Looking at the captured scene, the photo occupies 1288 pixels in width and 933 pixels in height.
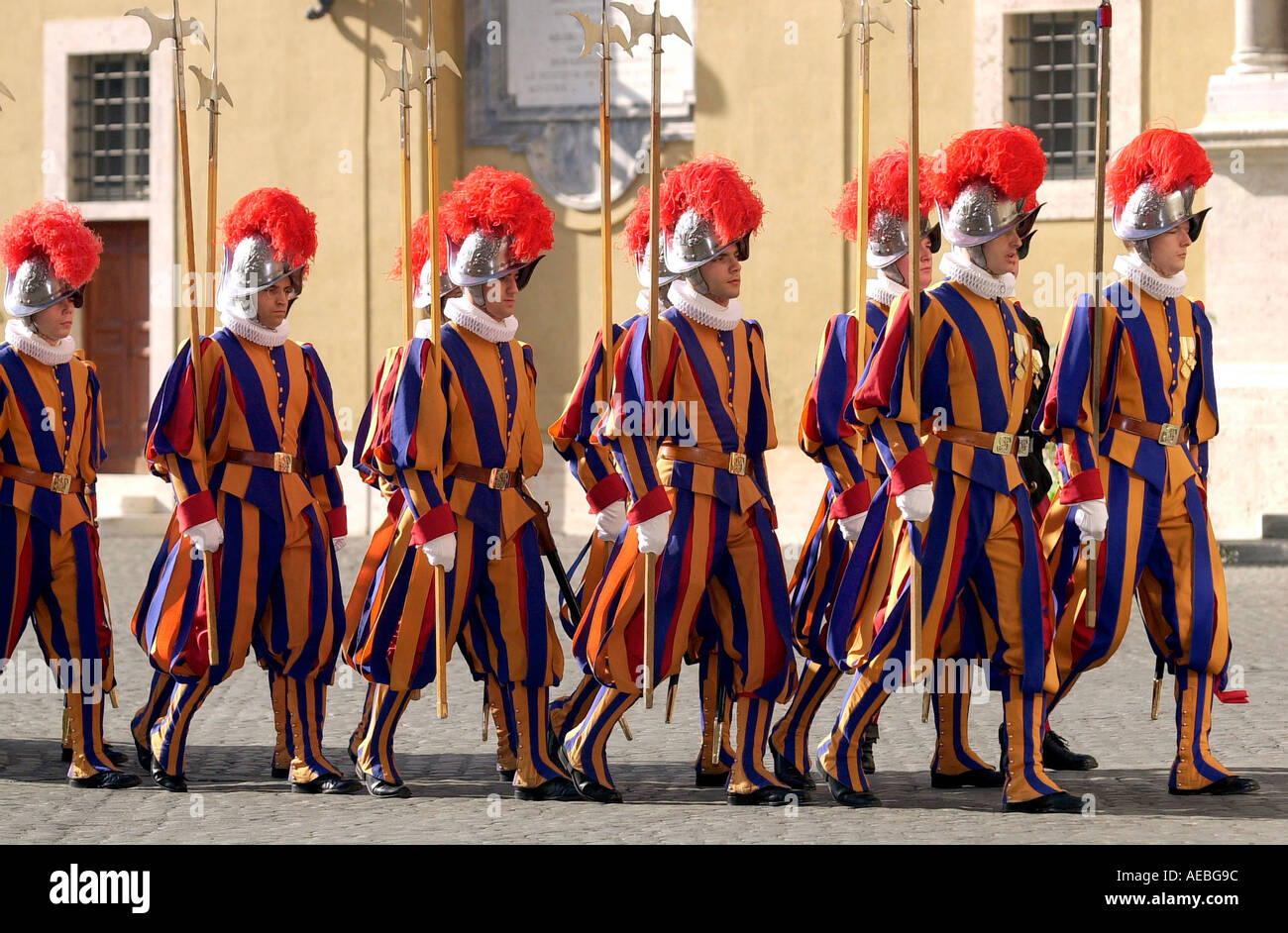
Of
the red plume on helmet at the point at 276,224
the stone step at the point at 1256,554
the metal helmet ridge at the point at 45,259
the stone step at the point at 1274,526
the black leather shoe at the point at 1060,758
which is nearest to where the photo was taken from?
the red plume on helmet at the point at 276,224

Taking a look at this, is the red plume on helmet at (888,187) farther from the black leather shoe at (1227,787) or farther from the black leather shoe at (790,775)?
the black leather shoe at (1227,787)

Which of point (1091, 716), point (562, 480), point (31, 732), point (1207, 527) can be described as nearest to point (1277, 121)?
point (562, 480)

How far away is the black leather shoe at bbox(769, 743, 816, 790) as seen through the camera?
7.04m

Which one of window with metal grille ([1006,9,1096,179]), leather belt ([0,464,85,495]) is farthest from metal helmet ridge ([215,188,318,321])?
window with metal grille ([1006,9,1096,179])

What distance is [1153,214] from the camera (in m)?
7.11

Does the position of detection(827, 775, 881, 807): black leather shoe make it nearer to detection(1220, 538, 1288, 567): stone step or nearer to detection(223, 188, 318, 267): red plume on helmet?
detection(223, 188, 318, 267): red plume on helmet

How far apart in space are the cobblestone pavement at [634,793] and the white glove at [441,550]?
76 cm

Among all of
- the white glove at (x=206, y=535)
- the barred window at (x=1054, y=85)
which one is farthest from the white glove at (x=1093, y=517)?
the barred window at (x=1054, y=85)

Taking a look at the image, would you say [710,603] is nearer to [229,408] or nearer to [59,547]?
[229,408]

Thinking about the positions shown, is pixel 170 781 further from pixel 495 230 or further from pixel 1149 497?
pixel 1149 497

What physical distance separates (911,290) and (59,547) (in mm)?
3067

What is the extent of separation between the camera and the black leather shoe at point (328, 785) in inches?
282

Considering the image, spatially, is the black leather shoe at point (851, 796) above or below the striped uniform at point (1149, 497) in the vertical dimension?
below

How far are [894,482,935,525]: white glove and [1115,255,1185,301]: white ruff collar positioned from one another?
3.65ft
